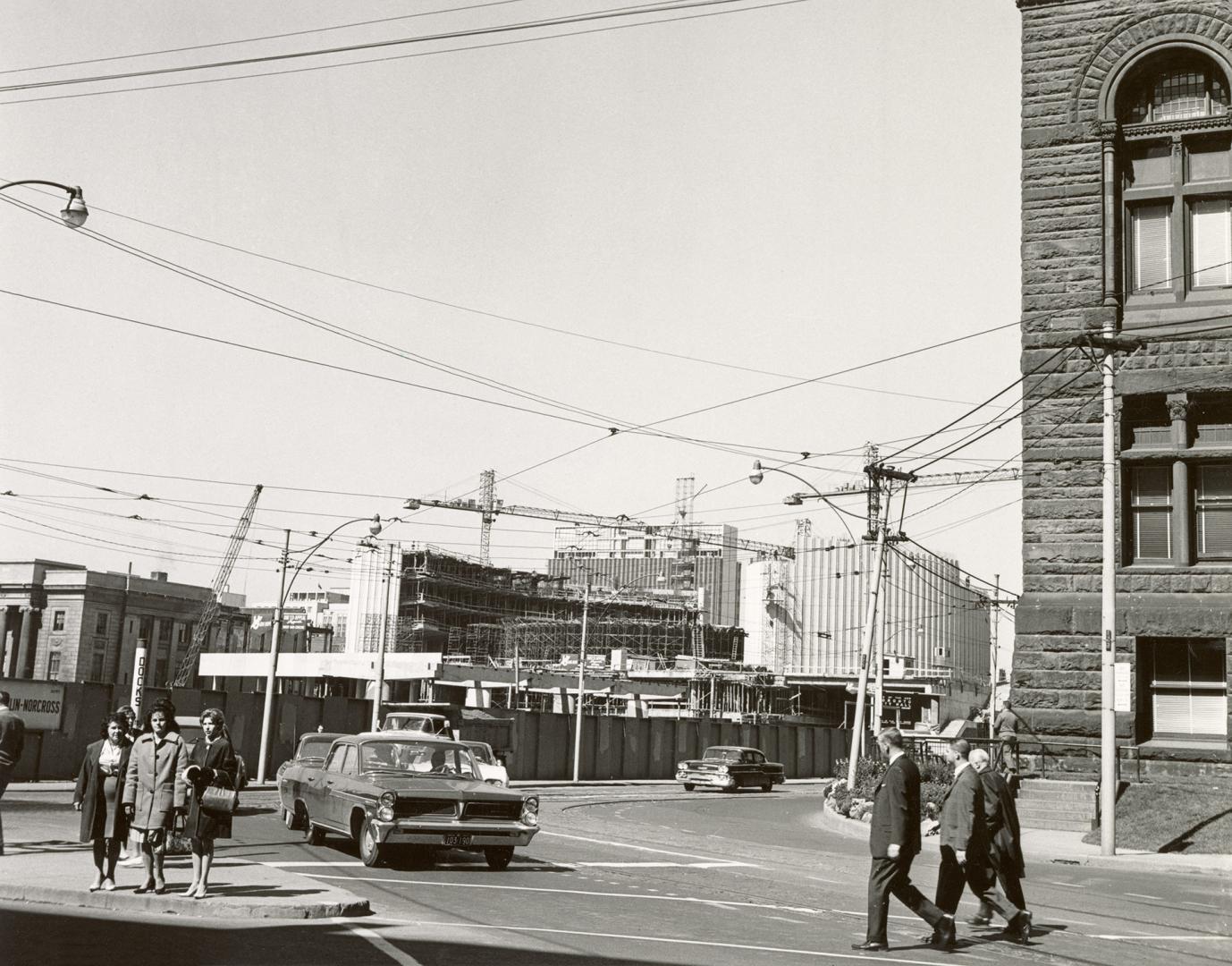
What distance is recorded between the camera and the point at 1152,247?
2800cm

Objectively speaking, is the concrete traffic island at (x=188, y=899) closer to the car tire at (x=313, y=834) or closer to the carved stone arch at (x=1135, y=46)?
the car tire at (x=313, y=834)

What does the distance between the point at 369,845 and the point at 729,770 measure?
118 feet

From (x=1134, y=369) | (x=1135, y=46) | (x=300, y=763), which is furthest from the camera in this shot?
(x=1135, y=46)

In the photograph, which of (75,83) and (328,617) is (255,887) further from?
(328,617)

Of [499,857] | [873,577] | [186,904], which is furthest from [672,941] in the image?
[873,577]

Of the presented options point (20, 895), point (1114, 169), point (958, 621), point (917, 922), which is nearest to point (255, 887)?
point (20, 895)

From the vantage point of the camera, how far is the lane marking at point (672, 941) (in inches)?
420

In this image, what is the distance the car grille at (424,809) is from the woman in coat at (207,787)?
206cm

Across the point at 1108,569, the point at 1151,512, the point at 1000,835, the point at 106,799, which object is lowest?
the point at 106,799

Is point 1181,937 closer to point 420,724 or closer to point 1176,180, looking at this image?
point 1176,180

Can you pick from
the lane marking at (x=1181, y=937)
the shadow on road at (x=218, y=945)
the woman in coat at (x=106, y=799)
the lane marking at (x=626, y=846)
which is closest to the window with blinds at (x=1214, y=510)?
the lane marking at (x=626, y=846)

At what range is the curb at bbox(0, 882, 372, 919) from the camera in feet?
38.3

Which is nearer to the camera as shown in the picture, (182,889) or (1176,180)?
(182,889)

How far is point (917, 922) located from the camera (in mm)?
13539
